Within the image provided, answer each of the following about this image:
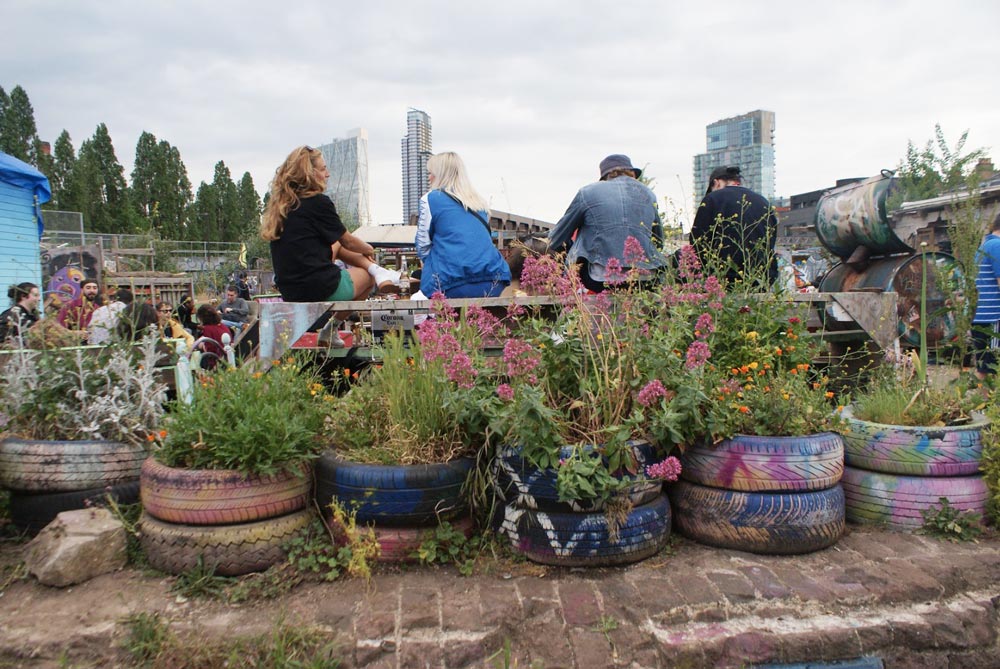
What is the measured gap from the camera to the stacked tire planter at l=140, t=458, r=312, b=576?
2701mm

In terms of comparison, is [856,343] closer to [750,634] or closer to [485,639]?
[750,634]

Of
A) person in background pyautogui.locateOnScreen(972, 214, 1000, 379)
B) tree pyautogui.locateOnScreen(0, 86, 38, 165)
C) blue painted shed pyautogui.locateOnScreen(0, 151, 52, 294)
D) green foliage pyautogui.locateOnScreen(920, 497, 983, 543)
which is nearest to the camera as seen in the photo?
green foliage pyautogui.locateOnScreen(920, 497, 983, 543)

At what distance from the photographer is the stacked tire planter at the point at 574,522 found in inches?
106

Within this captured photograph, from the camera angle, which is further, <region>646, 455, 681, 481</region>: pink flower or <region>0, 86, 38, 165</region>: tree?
<region>0, 86, 38, 165</region>: tree

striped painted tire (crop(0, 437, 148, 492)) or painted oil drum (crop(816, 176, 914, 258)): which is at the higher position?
painted oil drum (crop(816, 176, 914, 258))

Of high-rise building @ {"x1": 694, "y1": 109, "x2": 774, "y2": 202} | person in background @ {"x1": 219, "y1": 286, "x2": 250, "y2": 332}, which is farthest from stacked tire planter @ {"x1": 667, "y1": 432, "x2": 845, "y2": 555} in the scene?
person in background @ {"x1": 219, "y1": 286, "x2": 250, "y2": 332}

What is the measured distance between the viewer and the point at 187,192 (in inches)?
2164

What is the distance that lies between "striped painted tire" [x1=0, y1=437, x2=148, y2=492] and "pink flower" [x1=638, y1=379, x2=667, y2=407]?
8.38 feet

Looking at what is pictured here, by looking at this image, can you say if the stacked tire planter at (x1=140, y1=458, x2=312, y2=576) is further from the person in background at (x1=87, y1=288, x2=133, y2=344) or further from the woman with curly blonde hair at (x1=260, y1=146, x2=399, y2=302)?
the woman with curly blonde hair at (x1=260, y1=146, x2=399, y2=302)

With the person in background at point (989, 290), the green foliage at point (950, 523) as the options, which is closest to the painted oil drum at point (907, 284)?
the person in background at point (989, 290)

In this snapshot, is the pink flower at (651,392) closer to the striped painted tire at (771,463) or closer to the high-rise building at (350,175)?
the striped painted tire at (771,463)

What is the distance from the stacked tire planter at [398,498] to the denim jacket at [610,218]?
2493 mm

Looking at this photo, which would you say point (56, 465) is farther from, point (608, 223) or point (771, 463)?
point (608, 223)

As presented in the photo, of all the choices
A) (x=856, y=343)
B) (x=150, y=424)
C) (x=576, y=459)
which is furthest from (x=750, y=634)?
(x=856, y=343)
